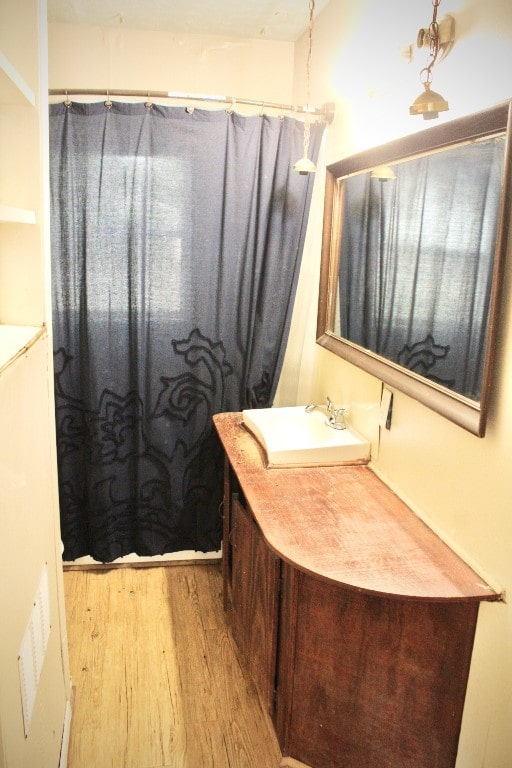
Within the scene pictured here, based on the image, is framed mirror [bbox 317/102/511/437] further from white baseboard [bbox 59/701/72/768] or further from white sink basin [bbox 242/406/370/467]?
white baseboard [bbox 59/701/72/768]

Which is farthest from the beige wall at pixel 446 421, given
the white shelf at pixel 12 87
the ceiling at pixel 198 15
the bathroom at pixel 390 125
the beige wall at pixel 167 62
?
the white shelf at pixel 12 87

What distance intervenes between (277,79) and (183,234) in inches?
35.2

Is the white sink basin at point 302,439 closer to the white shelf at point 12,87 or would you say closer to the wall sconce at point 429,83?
the wall sconce at point 429,83

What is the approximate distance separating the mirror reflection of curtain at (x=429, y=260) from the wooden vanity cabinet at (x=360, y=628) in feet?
1.42

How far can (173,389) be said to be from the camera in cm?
256

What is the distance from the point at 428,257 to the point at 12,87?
1.08m

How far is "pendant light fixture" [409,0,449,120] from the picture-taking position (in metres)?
1.36

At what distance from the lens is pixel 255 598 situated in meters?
1.87

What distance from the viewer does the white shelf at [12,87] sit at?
3.75 ft

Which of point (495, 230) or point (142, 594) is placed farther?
point (142, 594)

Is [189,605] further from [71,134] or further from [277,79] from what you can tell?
[277,79]

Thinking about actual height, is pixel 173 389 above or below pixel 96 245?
below

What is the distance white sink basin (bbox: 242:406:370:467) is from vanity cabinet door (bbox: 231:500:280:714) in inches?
9.5

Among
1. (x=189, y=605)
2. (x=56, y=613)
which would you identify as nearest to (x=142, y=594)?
(x=189, y=605)
